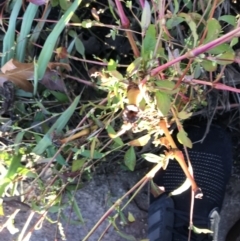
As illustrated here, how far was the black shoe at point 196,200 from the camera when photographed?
1.16 m

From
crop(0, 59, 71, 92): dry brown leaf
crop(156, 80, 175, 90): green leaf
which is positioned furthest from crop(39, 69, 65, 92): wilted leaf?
crop(156, 80, 175, 90): green leaf

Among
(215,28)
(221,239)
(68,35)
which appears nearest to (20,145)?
(68,35)

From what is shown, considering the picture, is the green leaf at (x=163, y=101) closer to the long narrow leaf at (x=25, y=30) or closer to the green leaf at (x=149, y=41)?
the green leaf at (x=149, y=41)

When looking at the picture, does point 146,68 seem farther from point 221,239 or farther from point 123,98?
point 221,239

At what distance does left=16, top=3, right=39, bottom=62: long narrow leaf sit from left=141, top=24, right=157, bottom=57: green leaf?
301 millimetres

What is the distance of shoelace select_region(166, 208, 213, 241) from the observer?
115 centimetres

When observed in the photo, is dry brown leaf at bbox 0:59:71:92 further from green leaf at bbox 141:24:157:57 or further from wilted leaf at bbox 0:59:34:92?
green leaf at bbox 141:24:157:57

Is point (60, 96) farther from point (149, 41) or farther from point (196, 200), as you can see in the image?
point (196, 200)

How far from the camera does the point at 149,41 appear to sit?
71cm

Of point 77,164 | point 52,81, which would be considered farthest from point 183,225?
point 52,81

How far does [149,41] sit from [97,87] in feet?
0.64

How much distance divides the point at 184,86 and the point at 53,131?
26 centimetres

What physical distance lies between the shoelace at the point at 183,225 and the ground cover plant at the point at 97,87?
0.20 meters

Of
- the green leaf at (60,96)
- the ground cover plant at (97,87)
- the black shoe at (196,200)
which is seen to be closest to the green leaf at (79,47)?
the ground cover plant at (97,87)
